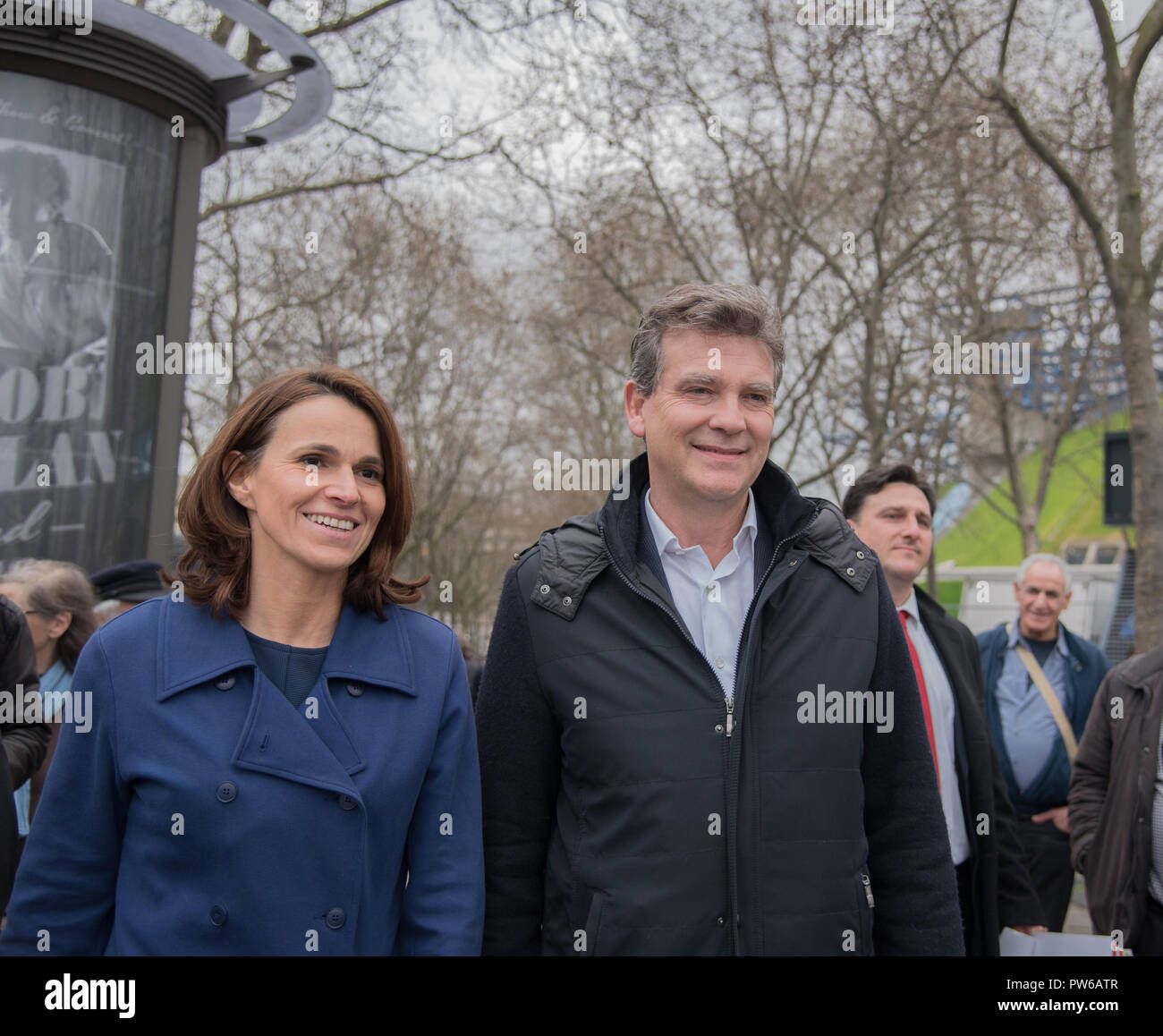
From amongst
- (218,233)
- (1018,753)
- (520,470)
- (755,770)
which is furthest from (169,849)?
(520,470)

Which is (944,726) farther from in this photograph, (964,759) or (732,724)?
Result: (732,724)

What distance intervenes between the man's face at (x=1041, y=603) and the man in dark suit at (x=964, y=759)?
1714 millimetres

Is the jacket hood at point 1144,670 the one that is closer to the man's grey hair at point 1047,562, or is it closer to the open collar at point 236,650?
the man's grey hair at point 1047,562

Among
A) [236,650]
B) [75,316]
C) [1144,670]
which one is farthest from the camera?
[75,316]

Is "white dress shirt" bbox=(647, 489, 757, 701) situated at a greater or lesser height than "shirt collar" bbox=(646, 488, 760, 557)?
lesser

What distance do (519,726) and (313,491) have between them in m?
0.71

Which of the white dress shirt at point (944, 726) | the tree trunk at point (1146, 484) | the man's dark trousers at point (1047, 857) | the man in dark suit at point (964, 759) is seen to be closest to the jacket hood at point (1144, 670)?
the man in dark suit at point (964, 759)

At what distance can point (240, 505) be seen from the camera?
278 centimetres

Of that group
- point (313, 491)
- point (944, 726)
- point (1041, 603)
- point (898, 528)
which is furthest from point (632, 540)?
point (1041, 603)

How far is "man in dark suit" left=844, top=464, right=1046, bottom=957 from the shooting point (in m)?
4.04

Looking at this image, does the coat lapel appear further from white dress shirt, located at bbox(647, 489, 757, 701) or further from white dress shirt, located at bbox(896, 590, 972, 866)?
white dress shirt, located at bbox(896, 590, 972, 866)

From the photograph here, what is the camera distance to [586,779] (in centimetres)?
266

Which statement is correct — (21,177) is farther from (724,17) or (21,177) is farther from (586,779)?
(724,17)

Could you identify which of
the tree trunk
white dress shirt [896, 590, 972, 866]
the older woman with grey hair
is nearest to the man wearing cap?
the older woman with grey hair
